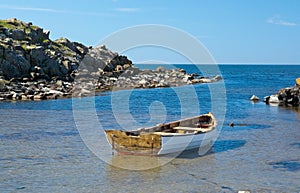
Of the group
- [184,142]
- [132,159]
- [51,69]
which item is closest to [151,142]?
[132,159]

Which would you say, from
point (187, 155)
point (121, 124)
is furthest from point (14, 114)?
point (187, 155)

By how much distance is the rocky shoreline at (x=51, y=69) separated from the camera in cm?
5816

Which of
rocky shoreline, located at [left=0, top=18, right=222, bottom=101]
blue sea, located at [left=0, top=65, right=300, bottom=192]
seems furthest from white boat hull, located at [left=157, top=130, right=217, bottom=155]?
rocky shoreline, located at [left=0, top=18, right=222, bottom=101]

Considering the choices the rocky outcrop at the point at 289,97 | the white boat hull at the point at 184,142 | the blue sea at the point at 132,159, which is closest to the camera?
the blue sea at the point at 132,159

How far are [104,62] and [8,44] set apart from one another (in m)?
28.2

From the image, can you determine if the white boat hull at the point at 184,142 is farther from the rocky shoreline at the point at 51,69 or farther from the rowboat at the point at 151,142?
the rocky shoreline at the point at 51,69

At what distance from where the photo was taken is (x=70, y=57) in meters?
84.9

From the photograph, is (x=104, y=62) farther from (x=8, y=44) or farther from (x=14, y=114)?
(x=14, y=114)

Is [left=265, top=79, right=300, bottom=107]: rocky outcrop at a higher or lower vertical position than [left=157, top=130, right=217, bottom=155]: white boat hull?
higher

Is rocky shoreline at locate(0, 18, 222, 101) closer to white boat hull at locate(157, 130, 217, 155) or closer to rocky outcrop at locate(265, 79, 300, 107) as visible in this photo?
rocky outcrop at locate(265, 79, 300, 107)

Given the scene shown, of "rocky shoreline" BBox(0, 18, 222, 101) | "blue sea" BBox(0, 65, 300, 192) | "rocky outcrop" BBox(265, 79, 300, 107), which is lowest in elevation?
"blue sea" BBox(0, 65, 300, 192)

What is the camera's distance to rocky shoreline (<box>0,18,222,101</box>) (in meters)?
58.2

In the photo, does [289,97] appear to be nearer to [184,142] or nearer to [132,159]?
[184,142]

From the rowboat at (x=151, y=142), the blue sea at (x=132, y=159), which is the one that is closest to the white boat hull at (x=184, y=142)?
the rowboat at (x=151, y=142)
